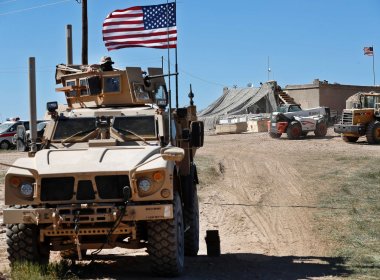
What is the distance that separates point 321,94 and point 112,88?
139 ft

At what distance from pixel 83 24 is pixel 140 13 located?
389 inches

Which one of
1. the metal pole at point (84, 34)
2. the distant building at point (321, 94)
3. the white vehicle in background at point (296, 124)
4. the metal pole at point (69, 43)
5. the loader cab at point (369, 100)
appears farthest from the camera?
the distant building at point (321, 94)

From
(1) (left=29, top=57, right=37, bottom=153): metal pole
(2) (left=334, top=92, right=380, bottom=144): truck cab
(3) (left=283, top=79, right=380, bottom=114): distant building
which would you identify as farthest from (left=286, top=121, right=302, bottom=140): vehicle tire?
(1) (left=29, top=57, right=37, bottom=153): metal pole

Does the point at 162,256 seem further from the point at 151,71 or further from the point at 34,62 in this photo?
the point at 34,62

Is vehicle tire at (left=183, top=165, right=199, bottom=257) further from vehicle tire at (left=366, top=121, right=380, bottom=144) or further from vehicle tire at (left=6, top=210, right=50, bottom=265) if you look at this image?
vehicle tire at (left=366, top=121, right=380, bottom=144)

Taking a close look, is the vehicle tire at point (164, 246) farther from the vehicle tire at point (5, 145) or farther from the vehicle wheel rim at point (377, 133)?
the vehicle tire at point (5, 145)

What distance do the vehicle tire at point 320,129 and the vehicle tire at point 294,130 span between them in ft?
3.73

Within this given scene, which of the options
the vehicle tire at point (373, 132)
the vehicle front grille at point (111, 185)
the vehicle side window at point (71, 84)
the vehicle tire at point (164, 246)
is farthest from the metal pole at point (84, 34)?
the vehicle tire at point (164, 246)

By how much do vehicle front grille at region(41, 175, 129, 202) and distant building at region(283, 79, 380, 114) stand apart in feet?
147

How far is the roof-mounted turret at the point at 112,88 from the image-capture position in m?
10.9

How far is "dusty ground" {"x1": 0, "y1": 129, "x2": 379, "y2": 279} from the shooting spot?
9.85 m

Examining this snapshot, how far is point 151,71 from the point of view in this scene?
1159 centimetres

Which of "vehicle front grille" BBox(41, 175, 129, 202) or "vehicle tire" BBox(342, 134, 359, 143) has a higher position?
"vehicle front grille" BBox(41, 175, 129, 202)

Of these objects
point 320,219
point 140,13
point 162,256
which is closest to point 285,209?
point 320,219
